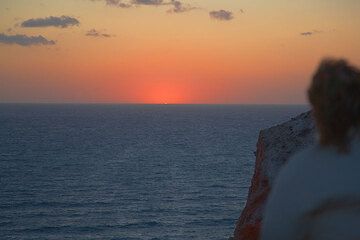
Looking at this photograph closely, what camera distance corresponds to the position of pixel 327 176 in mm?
2637

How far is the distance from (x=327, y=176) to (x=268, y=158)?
8391mm

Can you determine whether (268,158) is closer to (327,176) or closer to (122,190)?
(327,176)

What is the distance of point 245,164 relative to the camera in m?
94.8

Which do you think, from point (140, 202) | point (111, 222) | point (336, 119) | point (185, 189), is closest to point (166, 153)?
point (185, 189)

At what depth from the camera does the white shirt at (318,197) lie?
2623 millimetres

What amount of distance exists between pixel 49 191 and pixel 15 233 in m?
18.7

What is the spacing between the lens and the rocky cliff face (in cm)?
900

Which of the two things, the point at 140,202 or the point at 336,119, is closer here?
the point at 336,119

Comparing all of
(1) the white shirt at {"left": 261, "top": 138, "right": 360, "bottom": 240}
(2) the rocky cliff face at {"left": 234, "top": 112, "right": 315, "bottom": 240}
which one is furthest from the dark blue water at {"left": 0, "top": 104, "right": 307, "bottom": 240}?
(1) the white shirt at {"left": 261, "top": 138, "right": 360, "bottom": 240}

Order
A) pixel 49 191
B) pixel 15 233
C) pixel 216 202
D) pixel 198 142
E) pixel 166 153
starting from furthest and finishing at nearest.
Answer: pixel 198 142
pixel 166 153
pixel 49 191
pixel 216 202
pixel 15 233

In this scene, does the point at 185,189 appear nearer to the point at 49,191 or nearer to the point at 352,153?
the point at 49,191

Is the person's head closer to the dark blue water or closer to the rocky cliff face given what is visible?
the rocky cliff face

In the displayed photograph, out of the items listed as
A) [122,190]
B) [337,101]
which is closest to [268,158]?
[337,101]

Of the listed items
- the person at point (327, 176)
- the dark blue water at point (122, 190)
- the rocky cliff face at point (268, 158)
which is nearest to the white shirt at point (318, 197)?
the person at point (327, 176)
